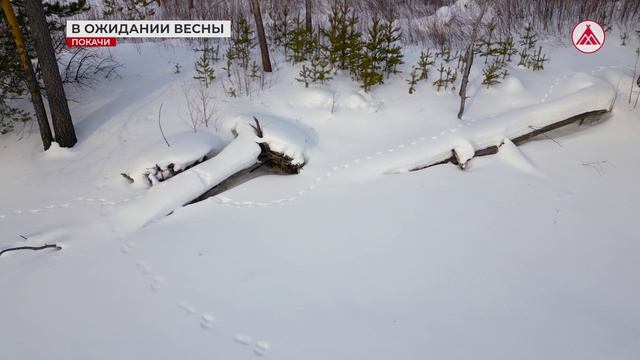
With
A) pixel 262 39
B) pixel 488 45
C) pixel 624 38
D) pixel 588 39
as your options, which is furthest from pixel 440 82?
pixel 624 38

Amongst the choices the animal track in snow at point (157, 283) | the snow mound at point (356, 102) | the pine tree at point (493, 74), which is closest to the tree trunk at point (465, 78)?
the pine tree at point (493, 74)

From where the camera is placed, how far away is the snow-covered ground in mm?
3299

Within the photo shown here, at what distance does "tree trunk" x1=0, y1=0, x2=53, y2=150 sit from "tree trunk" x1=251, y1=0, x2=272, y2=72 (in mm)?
3545

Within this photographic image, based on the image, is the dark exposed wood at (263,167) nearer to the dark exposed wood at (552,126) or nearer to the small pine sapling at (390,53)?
the small pine sapling at (390,53)

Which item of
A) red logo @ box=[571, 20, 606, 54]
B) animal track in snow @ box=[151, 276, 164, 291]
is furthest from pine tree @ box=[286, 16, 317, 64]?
red logo @ box=[571, 20, 606, 54]

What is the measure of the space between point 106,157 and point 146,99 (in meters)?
1.58

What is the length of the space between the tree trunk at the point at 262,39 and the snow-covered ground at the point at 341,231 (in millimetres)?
585

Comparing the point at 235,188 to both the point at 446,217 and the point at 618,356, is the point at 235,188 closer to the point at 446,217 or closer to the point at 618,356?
the point at 446,217

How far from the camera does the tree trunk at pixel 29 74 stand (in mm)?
5660

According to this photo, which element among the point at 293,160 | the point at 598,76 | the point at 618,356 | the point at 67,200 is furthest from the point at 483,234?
the point at 67,200

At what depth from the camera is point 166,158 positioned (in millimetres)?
5551

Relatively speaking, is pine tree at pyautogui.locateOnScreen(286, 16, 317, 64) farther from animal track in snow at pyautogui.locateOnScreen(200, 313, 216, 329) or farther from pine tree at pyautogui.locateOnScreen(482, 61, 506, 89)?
animal track in snow at pyautogui.locateOnScreen(200, 313, 216, 329)

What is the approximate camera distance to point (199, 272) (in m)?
4.06

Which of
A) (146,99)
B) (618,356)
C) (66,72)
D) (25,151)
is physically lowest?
(618,356)
